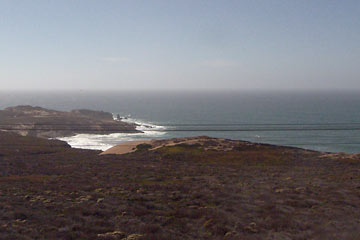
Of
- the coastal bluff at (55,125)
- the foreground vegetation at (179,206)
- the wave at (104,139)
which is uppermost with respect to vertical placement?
the foreground vegetation at (179,206)

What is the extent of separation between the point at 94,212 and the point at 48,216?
1806 millimetres

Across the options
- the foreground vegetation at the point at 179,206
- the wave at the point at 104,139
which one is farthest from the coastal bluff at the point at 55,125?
the foreground vegetation at the point at 179,206

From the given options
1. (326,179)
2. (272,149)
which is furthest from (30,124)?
(326,179)

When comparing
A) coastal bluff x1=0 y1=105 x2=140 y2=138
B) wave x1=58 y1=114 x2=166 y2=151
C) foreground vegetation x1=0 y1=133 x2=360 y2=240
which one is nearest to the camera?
foreground vegetation x1=0 y1=133 x2=360 y2=240

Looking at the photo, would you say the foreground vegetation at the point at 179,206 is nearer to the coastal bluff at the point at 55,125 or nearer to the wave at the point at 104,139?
the wave at the point at 104,139

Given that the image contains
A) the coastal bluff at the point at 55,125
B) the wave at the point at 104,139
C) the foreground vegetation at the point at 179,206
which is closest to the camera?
the foreground vegetation at the point at 179,206

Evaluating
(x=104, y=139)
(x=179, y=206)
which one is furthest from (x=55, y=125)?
(x=179, y=206)

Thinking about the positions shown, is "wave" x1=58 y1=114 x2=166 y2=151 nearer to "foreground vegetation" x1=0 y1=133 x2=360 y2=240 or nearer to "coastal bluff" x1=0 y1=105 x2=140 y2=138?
"coastal bluff" x1=0 y1=105 x2=140 y2=138

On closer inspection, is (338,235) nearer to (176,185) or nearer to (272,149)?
(176,185)

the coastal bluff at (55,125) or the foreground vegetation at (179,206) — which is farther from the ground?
the foreground vegetation at (179,206)

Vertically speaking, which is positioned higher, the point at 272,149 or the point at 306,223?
the point at 306,223

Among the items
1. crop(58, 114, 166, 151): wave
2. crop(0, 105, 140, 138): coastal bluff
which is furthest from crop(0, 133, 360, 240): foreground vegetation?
crop(0, 105, 140, 138): coastal bluff

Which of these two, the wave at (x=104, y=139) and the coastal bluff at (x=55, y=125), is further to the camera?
the coastal bluff at (x=55, y=125)

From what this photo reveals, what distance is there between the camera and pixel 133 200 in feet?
52.1
